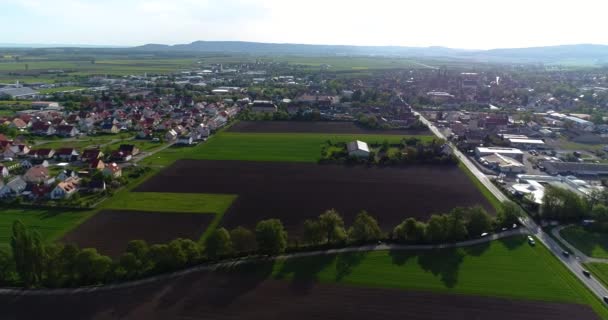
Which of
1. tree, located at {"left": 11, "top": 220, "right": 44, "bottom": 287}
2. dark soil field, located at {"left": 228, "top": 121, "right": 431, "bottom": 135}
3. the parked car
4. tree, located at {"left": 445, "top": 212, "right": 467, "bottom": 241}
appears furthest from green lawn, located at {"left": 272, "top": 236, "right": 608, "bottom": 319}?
dark soil field, located at {"left": 228, "top": 121, "right": 431, "bottom": 135}

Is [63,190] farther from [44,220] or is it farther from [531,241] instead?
[531,241]

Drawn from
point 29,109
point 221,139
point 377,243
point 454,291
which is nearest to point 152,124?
point 221,139

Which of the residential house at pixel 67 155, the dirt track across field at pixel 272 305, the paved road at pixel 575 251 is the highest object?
the residential house at pixel 67 155

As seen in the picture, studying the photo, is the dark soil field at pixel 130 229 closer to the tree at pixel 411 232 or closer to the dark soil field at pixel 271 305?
the dark soil field at pixel 271 305

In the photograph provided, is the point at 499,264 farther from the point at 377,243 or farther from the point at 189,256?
the point at 189,256

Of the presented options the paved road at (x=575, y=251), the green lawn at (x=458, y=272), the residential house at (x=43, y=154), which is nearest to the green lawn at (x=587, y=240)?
the paved road at (x=575, y=251)

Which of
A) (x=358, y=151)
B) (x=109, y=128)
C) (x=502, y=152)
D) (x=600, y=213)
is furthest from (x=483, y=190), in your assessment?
(x=109, y=128)

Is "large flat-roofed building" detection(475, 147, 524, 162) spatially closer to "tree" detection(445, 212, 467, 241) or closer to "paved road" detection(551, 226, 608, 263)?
"paved road" detection(551, 226, 608, 263)
